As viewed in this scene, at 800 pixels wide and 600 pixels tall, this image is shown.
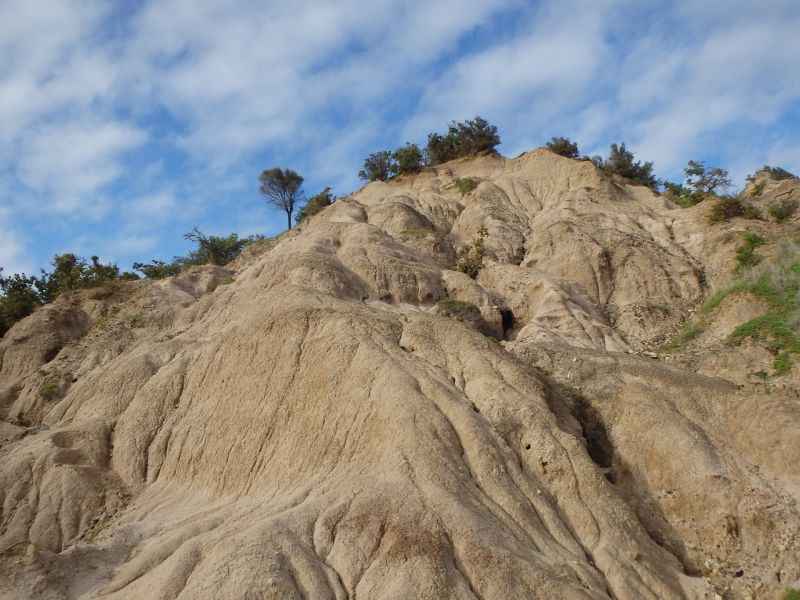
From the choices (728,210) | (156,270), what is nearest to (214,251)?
(156,270)

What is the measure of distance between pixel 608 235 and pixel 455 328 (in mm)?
14578

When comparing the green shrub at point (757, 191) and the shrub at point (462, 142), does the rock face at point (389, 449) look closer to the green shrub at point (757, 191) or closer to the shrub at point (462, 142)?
the green shrub at point (757, 191)

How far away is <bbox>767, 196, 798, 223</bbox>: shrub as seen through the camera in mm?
28922

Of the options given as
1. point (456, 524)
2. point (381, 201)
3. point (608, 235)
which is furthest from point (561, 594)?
point (381, 201)

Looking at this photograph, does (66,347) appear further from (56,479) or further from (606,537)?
(606,537)

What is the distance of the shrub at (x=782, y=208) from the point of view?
94.9ft

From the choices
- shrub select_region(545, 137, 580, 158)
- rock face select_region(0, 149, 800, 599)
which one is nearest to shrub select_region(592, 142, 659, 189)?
shrub select_region(545, 137, 580, 158)

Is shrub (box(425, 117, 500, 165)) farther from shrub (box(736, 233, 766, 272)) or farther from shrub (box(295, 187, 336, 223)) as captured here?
shrub (box(736, 233, 766, 272))

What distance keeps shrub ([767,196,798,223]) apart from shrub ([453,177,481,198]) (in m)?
15.4

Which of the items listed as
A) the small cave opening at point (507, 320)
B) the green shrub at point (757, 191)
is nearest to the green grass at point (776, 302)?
the small cave opening at point (507, 320)

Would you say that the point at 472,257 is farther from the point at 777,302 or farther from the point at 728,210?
the point at 777,302

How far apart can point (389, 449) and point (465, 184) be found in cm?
2669

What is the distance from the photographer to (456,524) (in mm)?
11781

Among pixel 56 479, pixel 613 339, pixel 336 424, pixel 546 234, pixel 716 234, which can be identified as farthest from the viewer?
pixel 546 234
